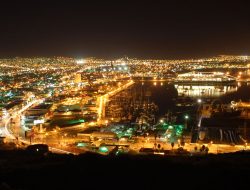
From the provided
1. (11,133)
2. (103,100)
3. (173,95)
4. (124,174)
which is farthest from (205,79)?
(124,174)

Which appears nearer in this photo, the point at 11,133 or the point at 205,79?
the point at 11,133

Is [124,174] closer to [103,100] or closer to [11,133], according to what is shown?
[11,133]

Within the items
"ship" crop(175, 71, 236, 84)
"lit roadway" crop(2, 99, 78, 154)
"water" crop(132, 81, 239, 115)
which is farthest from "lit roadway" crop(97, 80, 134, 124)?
"ship" crop(175, 71, 236, 84)

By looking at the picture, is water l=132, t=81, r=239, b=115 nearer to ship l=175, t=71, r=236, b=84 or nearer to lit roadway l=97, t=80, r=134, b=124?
lit roadway l=97, t=80, r=134, b=124

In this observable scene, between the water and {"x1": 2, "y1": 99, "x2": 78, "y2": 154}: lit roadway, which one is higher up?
the water

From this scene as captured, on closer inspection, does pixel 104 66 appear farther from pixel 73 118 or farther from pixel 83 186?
pixel 83 186

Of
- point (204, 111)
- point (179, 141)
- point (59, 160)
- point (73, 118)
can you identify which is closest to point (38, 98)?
point (73, 118)

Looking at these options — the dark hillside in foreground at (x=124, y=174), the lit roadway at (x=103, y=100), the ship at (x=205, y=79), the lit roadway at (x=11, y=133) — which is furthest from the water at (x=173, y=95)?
the dark hillside in foreground at (x=124, y=174)

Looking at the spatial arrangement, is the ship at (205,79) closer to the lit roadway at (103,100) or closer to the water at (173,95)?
the water at (173,95)
